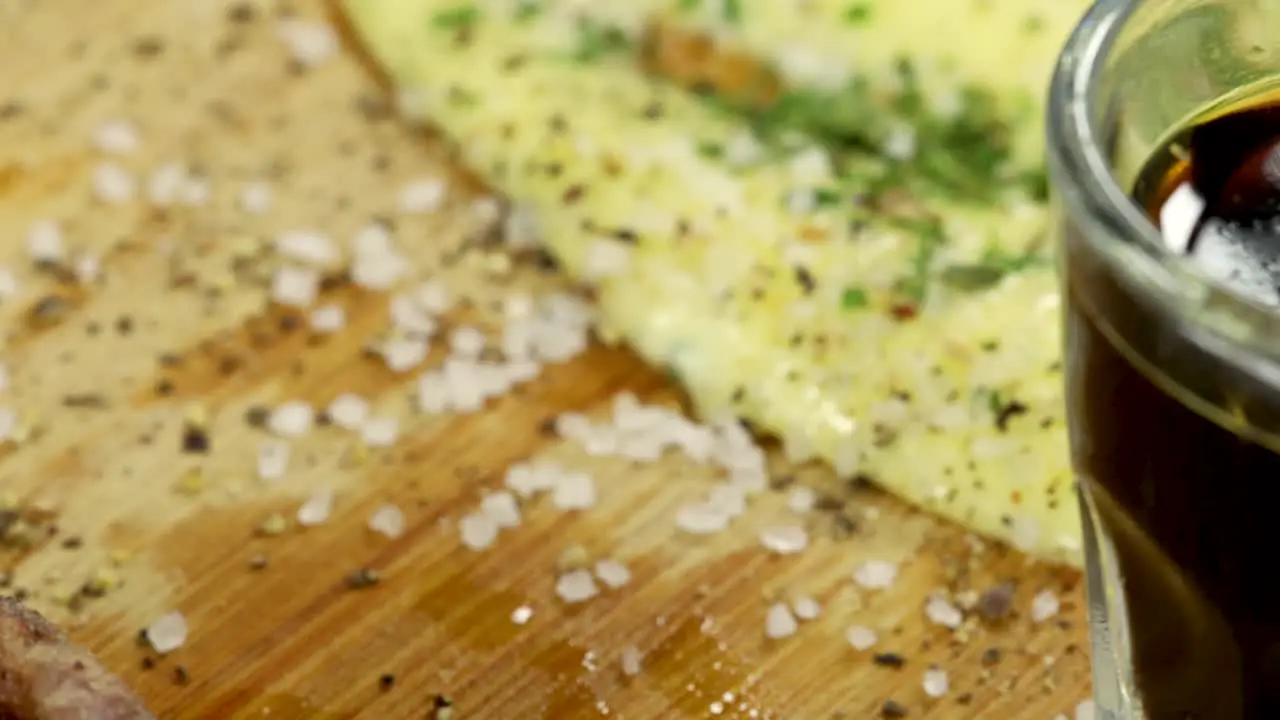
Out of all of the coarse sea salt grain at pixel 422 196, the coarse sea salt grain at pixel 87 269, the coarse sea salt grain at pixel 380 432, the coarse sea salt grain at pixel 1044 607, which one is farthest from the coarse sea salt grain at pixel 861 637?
the coarse sea salt grain at pixel 87 269

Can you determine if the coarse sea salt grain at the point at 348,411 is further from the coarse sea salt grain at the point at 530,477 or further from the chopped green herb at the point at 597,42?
the chopped green herb at the point at 597,42

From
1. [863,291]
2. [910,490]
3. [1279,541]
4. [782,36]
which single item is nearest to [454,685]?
[910,490]

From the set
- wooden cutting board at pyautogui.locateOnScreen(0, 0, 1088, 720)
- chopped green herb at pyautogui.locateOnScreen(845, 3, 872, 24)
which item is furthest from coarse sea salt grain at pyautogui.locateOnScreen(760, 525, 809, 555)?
chopped green herb at pyautogui.locateOnScreen(845, 3, 872, 24)

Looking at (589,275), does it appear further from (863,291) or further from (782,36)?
(782,36)

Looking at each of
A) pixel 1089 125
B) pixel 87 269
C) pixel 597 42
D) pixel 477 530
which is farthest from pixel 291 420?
pixel 1089 125

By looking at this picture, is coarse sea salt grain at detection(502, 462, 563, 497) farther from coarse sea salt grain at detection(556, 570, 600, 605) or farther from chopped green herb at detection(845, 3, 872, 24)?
chopped green herb at detection(845, 3, 872, 24)

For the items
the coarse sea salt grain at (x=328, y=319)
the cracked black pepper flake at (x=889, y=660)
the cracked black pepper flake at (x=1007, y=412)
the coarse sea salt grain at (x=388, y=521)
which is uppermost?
the coarse sea salt grain at (x=328, y=319)
